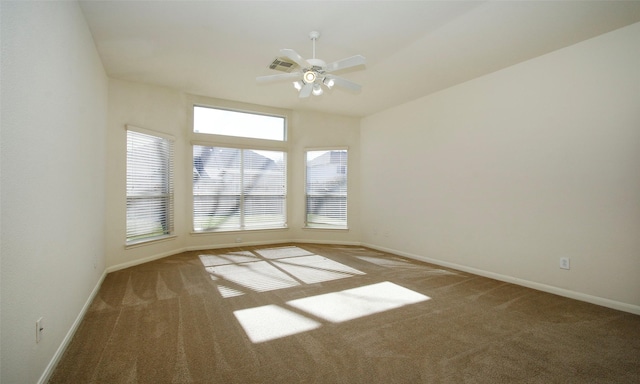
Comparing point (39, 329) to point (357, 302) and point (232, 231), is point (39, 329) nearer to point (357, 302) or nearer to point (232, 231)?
point (357, 302)

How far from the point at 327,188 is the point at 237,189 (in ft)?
6.37

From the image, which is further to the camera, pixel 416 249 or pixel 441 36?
pixel 416 249

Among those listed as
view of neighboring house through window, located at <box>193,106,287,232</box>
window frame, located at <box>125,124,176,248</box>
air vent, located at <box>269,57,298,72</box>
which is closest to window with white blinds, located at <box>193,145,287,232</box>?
view of neighboring house through window, located at <box>193,106,287,232</box>

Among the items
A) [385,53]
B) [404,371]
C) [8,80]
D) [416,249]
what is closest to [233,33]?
[385,53]

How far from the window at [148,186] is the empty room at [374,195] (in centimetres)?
3

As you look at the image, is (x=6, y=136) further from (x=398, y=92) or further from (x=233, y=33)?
(x=398, y=92)

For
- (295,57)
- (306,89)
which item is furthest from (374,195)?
(295,57)

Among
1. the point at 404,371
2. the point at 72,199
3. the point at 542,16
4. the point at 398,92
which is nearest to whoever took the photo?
the point at 404,371

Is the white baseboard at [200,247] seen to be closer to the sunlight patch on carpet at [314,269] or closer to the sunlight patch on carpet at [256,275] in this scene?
the sunlight patch on carpet at [256,275]

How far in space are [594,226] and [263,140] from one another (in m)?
5.35

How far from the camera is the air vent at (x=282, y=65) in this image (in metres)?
3.75

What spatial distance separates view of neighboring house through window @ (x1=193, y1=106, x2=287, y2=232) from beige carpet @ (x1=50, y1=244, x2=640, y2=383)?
6.33 feet

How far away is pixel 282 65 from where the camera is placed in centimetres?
390

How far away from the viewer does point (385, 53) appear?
141 inches
